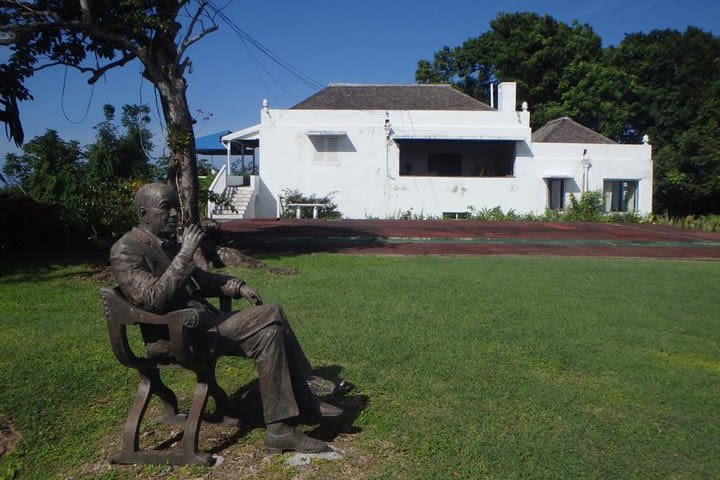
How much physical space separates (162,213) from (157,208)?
0.13 ft

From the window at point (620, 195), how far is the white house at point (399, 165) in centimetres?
8

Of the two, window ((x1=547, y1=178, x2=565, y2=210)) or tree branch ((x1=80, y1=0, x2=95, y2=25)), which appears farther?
window ((x1=547, y1=178, x2=565, y2=210))

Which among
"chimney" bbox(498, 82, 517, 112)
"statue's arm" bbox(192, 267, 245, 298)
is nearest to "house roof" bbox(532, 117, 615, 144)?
"chimney" bbox(498, 82, 517, 112)

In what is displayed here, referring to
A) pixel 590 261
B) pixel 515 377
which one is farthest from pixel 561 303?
pixel 590 261

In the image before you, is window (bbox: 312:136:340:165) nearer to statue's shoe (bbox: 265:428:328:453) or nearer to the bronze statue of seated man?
the bronze statue of seated man

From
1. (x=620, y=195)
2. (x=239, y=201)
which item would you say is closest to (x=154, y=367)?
(x=239, y=201)

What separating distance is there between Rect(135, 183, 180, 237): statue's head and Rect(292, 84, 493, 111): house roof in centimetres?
2508

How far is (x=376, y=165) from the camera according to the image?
25.6 m

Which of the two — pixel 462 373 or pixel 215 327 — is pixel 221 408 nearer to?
pixel 215 327

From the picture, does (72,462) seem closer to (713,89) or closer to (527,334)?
(527,334)

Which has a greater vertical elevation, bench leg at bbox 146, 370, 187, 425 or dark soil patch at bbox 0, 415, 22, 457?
bench leg at bbox 146, 370, 187, 425

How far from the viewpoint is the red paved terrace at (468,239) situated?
578 inches

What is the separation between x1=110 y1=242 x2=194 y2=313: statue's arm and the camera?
10.7 feet

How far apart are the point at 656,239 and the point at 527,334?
13.8 metres
